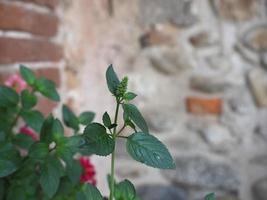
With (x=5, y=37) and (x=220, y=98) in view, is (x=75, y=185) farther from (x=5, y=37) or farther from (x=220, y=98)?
(x=220, y=98)

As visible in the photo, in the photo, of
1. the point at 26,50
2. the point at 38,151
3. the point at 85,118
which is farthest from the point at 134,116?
the point at 26,50

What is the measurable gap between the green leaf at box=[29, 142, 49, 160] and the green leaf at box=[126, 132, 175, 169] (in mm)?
126

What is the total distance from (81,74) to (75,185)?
0.94 metres

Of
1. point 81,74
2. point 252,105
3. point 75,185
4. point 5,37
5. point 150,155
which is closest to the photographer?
point 150,155

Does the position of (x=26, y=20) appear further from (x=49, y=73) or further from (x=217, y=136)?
(x=217, y=136)

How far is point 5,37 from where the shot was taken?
97 centimetres

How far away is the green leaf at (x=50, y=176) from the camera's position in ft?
1.57

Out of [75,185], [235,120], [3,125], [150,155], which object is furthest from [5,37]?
[235,120]

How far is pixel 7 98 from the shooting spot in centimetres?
60

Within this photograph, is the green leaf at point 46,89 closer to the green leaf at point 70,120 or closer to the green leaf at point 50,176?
the green leaf at point 70,120

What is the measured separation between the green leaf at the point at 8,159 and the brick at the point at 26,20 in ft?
1.71

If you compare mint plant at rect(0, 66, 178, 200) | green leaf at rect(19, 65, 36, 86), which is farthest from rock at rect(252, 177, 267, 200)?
green leaf at rect(19, 65, 36, 86)

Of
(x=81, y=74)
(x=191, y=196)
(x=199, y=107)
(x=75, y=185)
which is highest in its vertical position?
(x=81, y=74)

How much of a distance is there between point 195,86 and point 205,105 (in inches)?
3.7
